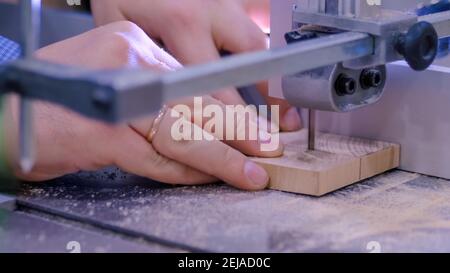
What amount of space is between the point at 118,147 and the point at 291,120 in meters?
0.27

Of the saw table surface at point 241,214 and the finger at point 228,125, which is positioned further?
the finger at point 228,125

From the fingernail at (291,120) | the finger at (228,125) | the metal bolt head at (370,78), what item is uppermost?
the metal bolt head at (370,78)

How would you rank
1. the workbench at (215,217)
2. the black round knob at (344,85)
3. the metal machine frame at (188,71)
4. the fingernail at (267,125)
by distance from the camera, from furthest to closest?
the fingernail at (267,125)
the black round knob at (344,85)
the workbench at (215,217)
the metal machine frame at (188,71)

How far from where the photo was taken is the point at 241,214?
864 mm

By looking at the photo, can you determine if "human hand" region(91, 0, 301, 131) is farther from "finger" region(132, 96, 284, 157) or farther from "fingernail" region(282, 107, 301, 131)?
"finger" region(132, 96, 284, 157)

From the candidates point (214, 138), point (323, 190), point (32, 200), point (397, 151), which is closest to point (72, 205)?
point (32, 200)

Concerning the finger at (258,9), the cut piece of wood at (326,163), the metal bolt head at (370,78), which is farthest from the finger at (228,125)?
the finger at (258,9)

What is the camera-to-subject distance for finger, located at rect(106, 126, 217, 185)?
3.10 feet

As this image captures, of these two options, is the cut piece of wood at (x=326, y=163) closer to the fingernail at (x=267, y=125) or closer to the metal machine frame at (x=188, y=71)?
the fingernail at (x=267, y=125)

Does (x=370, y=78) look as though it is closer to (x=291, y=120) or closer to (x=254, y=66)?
(x=291, y=120)

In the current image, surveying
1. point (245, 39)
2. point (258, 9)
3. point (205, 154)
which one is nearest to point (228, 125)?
point (205, 154)

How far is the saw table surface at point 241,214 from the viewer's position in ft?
2.61

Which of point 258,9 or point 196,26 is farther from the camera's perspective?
point 258,9

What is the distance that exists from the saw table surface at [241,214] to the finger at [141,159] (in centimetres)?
2
